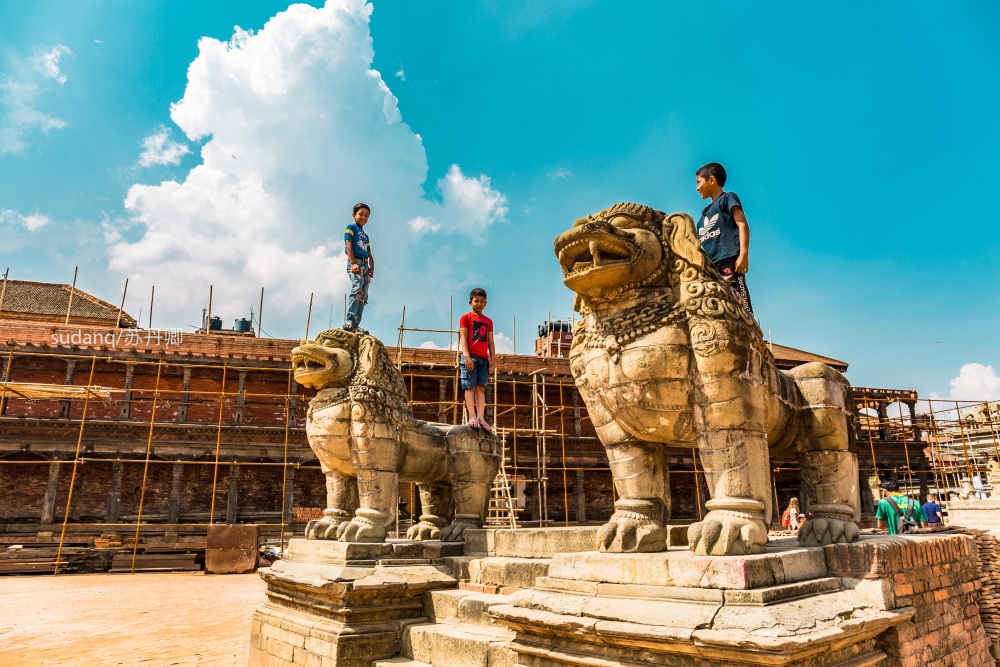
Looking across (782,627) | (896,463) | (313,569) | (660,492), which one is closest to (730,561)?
(782,627)

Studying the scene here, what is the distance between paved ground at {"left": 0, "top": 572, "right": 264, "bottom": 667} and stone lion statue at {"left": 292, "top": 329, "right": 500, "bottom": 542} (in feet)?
7.68

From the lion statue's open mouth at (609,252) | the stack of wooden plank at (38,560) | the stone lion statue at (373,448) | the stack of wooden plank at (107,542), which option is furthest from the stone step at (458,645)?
the stack of wooden plank at (107,542)

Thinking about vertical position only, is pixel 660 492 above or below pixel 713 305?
below

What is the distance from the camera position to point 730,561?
2584 mm

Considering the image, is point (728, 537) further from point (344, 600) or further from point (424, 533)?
point (424, 533)

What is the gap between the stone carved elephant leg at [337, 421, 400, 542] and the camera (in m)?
5.37

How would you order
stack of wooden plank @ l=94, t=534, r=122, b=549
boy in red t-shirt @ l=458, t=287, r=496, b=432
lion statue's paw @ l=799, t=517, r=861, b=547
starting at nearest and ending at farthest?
lion statue's paw @ l=799, t=517, r=861, b=547 < boy in red t-shirt @ l=458, t=287, r=496, b=432 < stack of wooden plank @ l=94, t=534, r=122, b=549

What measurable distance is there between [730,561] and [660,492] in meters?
0.88

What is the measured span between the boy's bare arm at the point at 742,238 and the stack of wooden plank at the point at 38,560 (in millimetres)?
16186

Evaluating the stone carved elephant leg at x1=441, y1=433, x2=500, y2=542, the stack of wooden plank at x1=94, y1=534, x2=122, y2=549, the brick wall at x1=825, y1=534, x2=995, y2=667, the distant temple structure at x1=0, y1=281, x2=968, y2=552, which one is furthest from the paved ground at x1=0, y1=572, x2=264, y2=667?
the distant temple structure at x1=0, y1=281, x2=968, y2=552

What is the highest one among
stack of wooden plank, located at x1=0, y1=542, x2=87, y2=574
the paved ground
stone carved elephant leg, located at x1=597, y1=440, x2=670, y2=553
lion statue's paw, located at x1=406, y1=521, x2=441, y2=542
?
stone carved elephant leg, located at x1=597, y1=440, x2=670, y2=553

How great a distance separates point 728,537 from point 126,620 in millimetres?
8933

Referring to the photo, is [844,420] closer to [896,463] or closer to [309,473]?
[309,473]

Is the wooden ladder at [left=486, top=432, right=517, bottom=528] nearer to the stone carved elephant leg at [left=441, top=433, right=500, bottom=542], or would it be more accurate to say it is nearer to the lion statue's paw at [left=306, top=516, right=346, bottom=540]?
the stone carved elephant leg at [left=441, top=433, right=500, bottom=542]
